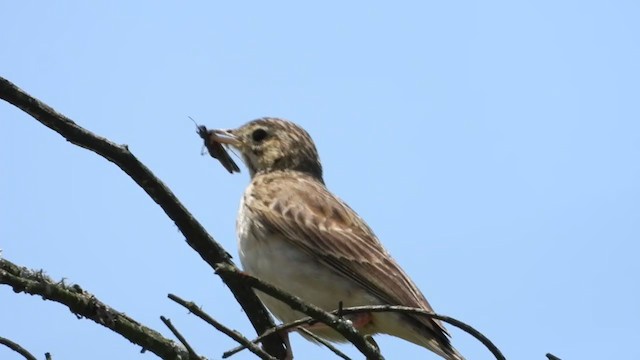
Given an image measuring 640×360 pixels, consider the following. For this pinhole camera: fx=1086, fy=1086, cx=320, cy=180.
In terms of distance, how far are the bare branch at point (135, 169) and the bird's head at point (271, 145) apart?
5.26 meters

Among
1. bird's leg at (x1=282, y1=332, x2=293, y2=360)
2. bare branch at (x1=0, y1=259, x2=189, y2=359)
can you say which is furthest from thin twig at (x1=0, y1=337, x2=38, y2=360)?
bird's leg at (x1=282, y1=332, x2=293, y2=360)

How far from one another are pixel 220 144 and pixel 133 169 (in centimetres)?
560

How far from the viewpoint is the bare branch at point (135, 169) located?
14.4 feet

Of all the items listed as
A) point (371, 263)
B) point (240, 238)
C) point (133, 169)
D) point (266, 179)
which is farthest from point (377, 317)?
point (133, 169)

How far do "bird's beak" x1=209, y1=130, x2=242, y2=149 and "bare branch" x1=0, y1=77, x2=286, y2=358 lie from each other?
201 inches

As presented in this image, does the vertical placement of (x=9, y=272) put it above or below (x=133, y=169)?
below

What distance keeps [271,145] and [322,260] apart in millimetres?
2612

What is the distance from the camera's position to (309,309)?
3830mm

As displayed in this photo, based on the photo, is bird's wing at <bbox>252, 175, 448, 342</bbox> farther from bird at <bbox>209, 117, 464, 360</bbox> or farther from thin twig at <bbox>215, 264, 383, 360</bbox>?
thin twig at <bbox>215, 264, 383, 360</bbox>

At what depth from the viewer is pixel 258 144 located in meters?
10.4

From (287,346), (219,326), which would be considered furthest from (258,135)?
(219,326)

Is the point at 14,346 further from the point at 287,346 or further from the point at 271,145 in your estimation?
the point at 271,145

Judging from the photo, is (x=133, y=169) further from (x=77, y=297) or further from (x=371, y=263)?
(x=371, y=263)

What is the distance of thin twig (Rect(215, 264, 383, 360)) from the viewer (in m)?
3.68
